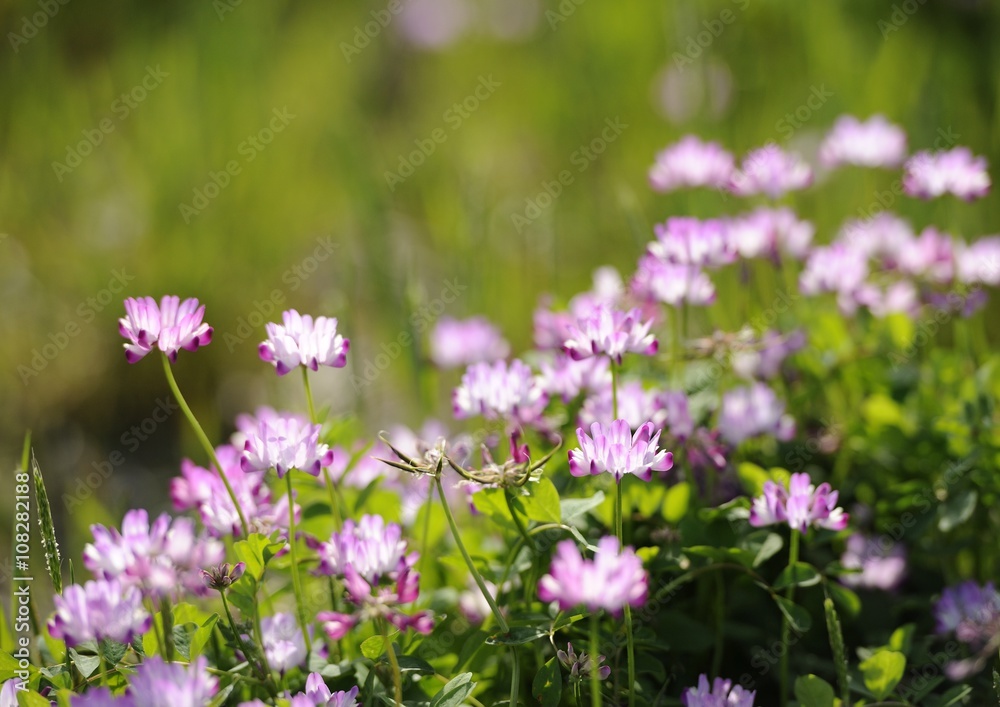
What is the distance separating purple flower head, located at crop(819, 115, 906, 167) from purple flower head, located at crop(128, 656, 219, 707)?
1.54 metres

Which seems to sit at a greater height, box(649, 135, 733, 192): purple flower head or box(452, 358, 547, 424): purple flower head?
box(649, 135, 733, 192): purple flower head

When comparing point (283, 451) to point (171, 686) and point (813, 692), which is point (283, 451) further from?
point (813, 692)

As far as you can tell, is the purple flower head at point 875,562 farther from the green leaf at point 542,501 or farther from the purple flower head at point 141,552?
the purple flower head at point 141,552

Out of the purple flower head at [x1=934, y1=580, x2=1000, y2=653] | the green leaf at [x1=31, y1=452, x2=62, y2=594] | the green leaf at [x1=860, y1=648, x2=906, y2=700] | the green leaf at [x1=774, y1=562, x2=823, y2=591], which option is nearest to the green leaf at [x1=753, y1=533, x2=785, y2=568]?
the green leaf at [x1=774, y1=562, x2=823, y2=591]

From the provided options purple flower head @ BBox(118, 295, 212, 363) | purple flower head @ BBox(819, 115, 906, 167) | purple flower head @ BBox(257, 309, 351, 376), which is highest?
purple flower head @ BBox(819, 115, 906, 167)

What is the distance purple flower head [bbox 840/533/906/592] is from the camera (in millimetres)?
1572

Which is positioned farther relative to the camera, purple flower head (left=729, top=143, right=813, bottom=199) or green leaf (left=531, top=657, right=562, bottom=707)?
purple flower head (left=729, top=143, right=813, bottom=199)

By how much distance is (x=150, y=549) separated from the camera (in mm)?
1142

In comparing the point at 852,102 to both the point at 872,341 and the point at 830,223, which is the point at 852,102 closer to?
the point at 830,223

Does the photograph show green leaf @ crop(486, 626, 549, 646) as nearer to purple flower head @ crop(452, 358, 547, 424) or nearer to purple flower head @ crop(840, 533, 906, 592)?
purple flower head @ crop(452, 358, 547, 424)

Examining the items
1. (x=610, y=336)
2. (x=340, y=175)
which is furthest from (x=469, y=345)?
(x=340, y=175)

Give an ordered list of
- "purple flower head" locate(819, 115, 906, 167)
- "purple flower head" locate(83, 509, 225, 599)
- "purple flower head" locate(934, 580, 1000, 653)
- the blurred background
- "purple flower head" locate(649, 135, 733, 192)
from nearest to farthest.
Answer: "purple flower head" locate(83, 509, 225, 599)
"purple flower head" locate(934, 580, 1000, 653)
"purple flower head" locate(649, 135, 733, 192)
"purple flower head" locate(819, 115, 906, 167)
the blurred background

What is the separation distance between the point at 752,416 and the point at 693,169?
498 mm

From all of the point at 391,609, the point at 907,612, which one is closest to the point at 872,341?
the point at 907,612
